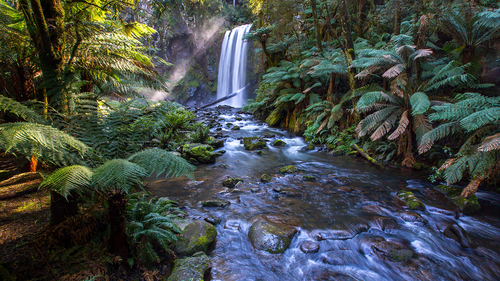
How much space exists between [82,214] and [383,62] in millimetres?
6984

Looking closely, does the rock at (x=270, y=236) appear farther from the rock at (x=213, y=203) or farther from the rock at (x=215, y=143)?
the rock at (x=215, y=143)

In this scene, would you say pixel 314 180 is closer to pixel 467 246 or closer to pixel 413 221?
pixel 413 221

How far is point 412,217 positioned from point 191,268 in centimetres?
353

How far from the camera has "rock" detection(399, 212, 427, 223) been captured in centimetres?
368

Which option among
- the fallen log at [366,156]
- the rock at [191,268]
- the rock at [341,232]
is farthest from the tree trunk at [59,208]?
the fallen log at [366,156]

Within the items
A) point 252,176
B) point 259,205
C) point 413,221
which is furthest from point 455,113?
point 252,176

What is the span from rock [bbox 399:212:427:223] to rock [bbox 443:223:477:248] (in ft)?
1.10

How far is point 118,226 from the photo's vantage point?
6.39ft

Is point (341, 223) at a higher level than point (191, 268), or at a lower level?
lower

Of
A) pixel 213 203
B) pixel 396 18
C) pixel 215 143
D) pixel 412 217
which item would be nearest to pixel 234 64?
pixel 215 143

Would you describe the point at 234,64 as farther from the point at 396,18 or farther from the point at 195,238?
the point at 195,238

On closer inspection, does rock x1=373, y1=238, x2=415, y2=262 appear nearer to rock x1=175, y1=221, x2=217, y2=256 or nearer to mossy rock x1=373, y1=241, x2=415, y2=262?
mossy rock x1=373, y1=241, x2=415, y2=262

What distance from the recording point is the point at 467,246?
10.3 feet

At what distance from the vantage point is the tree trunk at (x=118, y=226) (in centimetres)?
190
